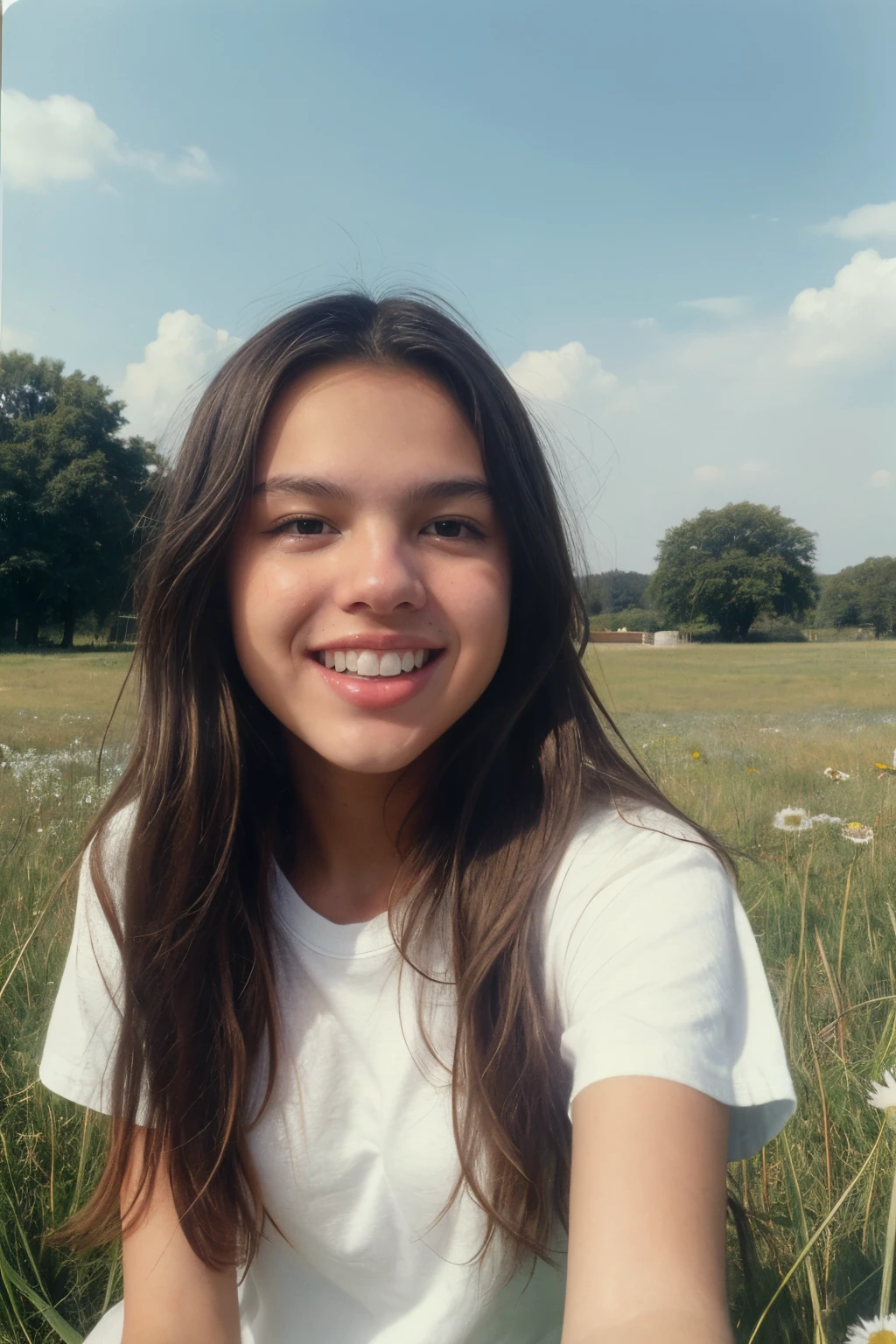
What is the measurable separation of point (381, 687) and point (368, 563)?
14 cm

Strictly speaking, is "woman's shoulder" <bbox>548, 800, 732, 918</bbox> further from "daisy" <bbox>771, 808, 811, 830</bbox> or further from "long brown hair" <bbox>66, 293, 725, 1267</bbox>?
"daisy" <bbox>771, 808, 811, 830</bbox>

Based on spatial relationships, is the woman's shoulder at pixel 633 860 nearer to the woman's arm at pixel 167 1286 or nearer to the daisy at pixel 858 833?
the woman's arm at pixel 167 1286

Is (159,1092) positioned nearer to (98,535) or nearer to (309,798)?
(309,798)

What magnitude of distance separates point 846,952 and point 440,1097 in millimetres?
1161

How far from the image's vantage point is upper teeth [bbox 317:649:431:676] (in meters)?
0.98

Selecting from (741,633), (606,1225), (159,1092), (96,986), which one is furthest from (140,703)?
(741,633)

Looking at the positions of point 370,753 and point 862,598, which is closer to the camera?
point 370,753

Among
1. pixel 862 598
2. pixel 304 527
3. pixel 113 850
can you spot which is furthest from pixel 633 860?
pixel 862 598

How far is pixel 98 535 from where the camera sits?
2.44 metres

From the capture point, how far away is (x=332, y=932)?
110 cm

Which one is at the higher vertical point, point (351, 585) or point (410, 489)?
point (410, 489)

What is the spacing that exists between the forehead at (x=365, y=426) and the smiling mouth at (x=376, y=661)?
207 mm

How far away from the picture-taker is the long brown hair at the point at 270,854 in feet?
3.23

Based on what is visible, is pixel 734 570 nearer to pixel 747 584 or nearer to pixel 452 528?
pixel 747 584
